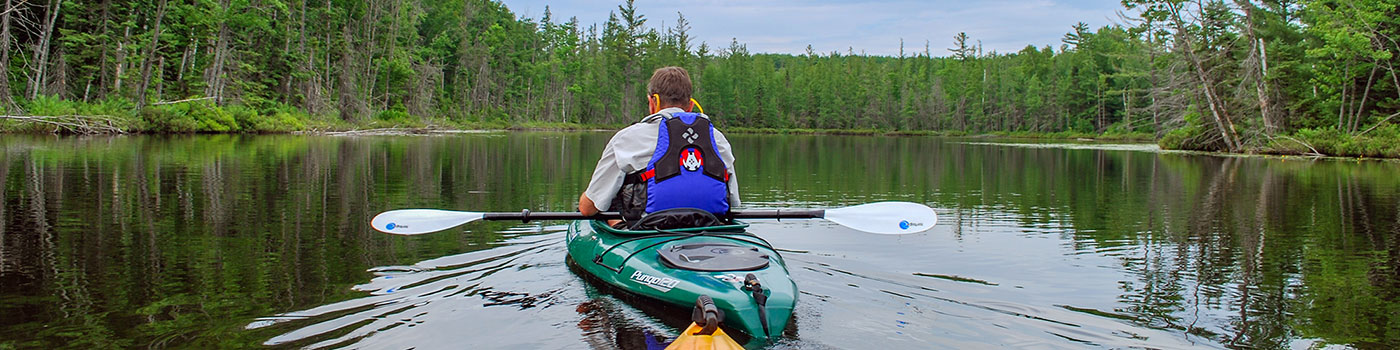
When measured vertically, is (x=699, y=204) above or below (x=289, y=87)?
below

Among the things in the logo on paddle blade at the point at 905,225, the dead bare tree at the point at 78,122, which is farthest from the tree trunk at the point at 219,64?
the logo on paddle blade at the point at 905,225

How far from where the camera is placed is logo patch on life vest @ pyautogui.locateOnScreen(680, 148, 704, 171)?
18.7 feet

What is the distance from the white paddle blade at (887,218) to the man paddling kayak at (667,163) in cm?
110

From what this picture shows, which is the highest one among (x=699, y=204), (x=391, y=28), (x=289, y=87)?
(x=391, y=28)

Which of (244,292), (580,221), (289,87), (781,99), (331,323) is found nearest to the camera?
(331,323)

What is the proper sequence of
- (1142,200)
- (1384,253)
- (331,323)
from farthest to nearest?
1. (1142,200)
2. (1384,253)
3. (331,323)

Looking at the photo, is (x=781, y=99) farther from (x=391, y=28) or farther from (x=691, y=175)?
(x=691, y=175)

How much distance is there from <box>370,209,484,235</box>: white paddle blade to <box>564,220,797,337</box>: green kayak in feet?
3.81

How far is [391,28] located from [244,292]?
5093 cm

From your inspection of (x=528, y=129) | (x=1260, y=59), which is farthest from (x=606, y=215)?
(x=528, y=129)

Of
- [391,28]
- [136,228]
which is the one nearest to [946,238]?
[136,228]

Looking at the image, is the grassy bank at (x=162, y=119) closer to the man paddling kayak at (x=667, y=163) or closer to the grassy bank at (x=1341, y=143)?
the man paddling kayak at (x=667, y=163)

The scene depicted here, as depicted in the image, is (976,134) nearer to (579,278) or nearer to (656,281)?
(579,278)

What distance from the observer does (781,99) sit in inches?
4259
